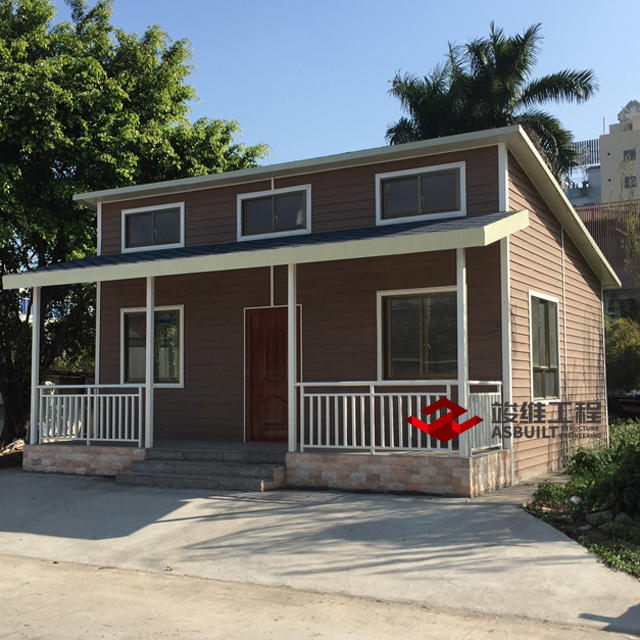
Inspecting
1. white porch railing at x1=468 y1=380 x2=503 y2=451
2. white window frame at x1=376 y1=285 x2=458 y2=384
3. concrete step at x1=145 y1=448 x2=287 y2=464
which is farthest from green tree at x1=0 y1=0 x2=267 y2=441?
white porch railing at x1=468 y1=380 x2=503 y2=451

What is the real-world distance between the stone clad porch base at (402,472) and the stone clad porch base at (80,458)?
2752mm

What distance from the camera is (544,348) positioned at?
38.8 feet

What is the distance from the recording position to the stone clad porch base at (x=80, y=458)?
36.8 ft

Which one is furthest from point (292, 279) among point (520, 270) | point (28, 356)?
point (28, 356)

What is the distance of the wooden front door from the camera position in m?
11.9

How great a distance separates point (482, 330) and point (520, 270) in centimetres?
121

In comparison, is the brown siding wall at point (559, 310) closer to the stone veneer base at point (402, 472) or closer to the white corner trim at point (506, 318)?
the white corner trim at point (506, 318)

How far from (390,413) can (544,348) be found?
3.72m

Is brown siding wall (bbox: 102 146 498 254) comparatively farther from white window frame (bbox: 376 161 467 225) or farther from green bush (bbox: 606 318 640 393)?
green bush (bbox: 606 318 640 393)

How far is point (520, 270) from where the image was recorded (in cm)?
1081

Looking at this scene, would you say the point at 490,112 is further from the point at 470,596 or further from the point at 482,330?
the point at 470,596

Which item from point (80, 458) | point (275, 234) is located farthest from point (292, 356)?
point (80, 458)

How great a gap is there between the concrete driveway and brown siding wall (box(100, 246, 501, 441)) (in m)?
2.45

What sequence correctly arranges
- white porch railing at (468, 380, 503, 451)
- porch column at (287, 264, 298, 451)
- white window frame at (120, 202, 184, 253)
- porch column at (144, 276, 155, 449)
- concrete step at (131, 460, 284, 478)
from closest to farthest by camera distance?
white porch railing at (468, 380, 503, 451) < concrete step at (131, 460, 284, 478) < porch column at (287, 264, 298, 451) < porch column at (144, 276, 155, 449) < white window frame at (120, 202, 184, 253)
